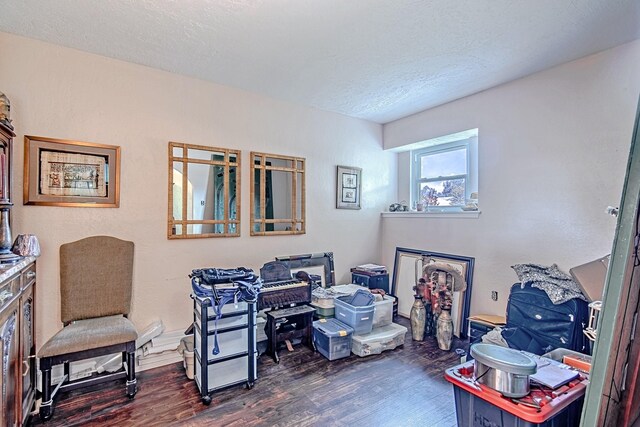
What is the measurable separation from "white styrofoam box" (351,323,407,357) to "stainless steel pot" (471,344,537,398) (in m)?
1.52

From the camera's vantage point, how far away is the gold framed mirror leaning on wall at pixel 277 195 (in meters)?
3.51


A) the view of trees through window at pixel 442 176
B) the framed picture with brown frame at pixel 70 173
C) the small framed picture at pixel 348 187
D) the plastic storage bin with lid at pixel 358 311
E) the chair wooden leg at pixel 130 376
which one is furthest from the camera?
the small framed picture at pixel 348 187

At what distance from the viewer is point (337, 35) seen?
2.34 metres

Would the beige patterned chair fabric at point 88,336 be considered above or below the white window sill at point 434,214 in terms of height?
below

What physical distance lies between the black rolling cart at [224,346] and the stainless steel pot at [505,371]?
1.63m

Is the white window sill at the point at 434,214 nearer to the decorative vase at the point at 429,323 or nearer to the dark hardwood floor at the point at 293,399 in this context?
the decorative vase at the point at 429,323

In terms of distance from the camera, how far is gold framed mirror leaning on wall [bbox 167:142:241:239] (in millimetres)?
3016

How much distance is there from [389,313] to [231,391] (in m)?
1.78

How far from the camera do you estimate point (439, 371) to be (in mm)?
2734

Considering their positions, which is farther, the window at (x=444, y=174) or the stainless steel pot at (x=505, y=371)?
the window at (x=444, y=174)

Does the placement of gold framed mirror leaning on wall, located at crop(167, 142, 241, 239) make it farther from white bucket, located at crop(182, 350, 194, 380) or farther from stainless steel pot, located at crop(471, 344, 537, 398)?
stainless steel pot, located at crop(471, 344, 537, 398)

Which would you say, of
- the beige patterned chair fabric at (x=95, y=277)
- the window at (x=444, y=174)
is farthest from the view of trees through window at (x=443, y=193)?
the beige patterned chair fabric at (x=95, y=277)

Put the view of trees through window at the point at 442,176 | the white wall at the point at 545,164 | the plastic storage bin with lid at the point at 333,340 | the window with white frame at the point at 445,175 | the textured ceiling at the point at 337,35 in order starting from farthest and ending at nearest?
the view of trees through window at the point at 442,176, the window with white frame at the point at 445,175, the plastic storage bin with lid at the point at 333,340, the white wall at the point at 545,164, the textured ceiling at the point at 337,35

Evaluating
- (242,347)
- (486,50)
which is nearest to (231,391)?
(242,347)
